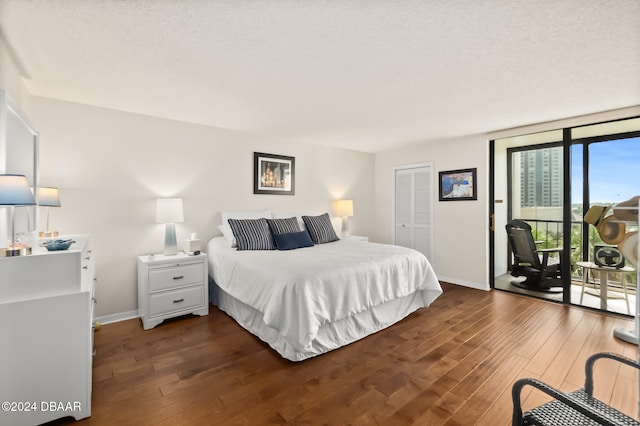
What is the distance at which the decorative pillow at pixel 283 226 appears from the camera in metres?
3.73

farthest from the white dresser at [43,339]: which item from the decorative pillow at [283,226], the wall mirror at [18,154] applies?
the decorative pillow at [283,226]

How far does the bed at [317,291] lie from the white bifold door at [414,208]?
184 centimetres

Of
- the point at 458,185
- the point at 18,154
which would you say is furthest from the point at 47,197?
the point at 458,185

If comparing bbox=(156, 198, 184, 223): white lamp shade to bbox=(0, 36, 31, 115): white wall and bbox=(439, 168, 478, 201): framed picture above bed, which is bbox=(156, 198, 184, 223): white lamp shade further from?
bbox=(439, 168, 478, 201): framed picture above bed

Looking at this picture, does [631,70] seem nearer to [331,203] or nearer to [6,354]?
[331,203]

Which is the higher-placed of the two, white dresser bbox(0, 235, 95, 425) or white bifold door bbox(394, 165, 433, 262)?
white bifold door bbox(394, 165, 433, 262)

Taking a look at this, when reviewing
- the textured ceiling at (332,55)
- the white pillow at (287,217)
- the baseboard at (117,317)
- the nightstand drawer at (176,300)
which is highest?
the textured ceiling at (332,55)

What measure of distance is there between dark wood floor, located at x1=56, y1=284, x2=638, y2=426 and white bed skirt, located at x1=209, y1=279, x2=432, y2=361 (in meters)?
0.07

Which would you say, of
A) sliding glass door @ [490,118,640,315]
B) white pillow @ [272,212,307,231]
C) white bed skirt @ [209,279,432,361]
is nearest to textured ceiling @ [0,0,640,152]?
sliding glass door @ [490,118,640,315]

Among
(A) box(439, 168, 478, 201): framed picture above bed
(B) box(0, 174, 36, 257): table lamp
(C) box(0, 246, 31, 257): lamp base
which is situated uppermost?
(A) box(439, 168, 478, 201): framed picture above bed

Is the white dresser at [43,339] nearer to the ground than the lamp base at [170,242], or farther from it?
nearer to the ground

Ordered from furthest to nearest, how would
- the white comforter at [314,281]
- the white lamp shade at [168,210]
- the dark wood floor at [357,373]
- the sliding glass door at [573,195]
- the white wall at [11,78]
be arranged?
1. the sliding glass door at [573,195]
2. the white lamp shade at [168,210]
3. the white comforter at [314,281]
4. the white wall at [11,78]
5. the dark wood floor at [357,373]

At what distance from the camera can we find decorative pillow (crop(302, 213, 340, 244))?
13.2 ft

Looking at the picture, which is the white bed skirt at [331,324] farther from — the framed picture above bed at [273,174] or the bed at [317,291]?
the framed picture above bed at [273,174]
